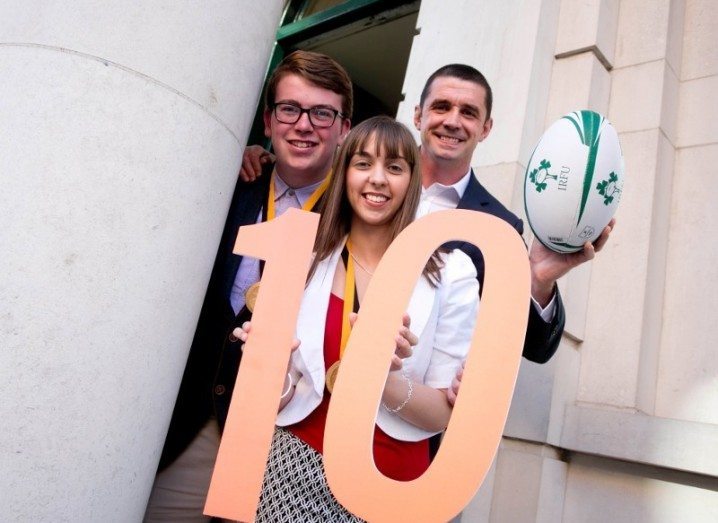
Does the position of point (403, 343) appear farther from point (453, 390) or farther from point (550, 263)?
point (550, 263)

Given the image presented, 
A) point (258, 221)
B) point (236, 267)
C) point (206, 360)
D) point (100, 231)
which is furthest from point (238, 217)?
point (100, 231)

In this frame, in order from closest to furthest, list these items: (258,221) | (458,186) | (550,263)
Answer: (550,263) → (258,221) → (458,186)

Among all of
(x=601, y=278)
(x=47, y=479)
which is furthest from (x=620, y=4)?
(x=47, y=479)

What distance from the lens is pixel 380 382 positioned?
1784 millimetres

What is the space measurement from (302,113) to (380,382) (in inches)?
56.8

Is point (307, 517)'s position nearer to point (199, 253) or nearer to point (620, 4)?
point (199, 253)

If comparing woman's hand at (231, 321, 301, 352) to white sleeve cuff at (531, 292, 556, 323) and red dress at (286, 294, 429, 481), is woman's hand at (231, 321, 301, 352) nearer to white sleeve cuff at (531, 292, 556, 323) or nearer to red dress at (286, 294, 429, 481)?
red dress at (286, 294, 429, 481)

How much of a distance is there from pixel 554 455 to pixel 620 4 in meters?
2.85

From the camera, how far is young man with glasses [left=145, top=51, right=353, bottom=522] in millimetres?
2674

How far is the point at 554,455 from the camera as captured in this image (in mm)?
3635

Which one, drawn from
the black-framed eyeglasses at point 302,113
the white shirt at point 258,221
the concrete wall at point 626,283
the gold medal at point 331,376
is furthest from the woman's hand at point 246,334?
the concrete wall at point 626,283

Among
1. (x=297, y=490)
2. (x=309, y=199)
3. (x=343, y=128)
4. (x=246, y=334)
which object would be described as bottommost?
(x=297, y=490)

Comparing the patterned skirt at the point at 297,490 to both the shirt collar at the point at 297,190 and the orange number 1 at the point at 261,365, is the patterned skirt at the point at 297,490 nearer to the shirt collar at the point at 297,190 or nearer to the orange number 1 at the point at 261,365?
the orange number 1 at the point at 261,365

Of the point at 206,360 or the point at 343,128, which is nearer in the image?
the point at 206,360
